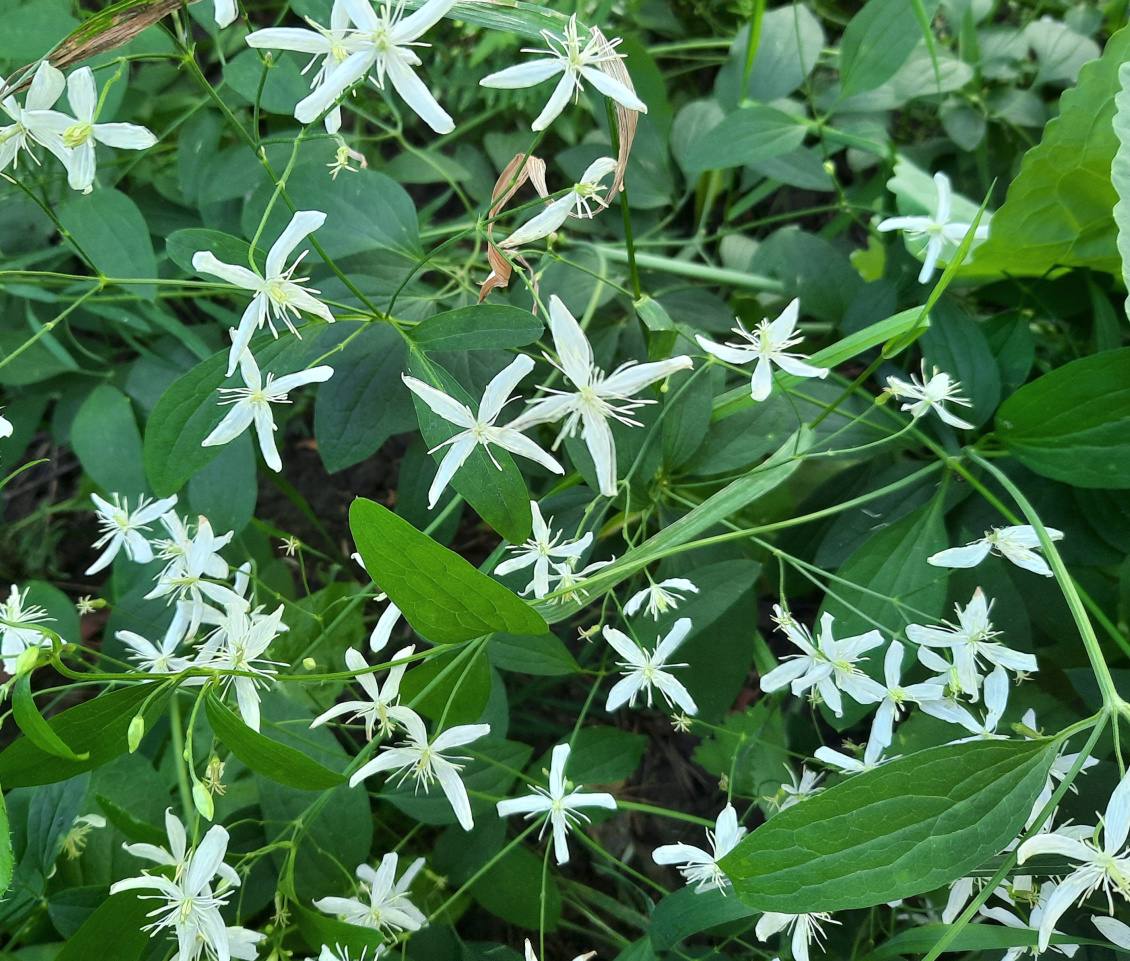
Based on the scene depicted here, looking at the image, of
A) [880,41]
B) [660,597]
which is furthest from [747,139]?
[660,597]

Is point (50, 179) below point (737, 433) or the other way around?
the other way around

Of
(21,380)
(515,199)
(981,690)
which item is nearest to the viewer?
(981,690)

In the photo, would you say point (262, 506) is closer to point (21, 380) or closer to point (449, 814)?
point (21, 380)

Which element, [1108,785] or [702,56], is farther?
[702,56]

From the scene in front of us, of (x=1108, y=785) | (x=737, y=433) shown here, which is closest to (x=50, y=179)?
(x=737, y=433)

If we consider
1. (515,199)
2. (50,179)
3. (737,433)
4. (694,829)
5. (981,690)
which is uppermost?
(50,179)

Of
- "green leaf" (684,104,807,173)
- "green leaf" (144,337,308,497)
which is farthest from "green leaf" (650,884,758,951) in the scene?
"green leaf" (684,104,807,173)

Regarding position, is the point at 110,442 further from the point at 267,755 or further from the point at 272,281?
the point at 267,755
